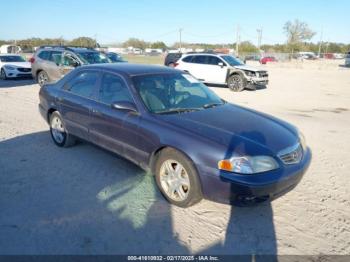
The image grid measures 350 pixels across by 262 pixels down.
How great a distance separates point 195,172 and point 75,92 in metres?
2.74

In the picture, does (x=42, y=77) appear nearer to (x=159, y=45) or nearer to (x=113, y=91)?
(x=113, y=91)

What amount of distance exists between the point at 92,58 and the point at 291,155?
36.8 ft

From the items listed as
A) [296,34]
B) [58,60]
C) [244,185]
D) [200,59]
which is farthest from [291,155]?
[296,34]

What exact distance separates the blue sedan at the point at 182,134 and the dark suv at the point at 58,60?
7826 mm

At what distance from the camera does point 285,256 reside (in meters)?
2.86

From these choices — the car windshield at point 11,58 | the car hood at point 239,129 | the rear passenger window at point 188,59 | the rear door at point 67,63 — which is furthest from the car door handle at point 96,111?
the car windshield at point 11,58

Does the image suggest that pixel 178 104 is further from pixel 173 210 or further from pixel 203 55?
pixel 203 55

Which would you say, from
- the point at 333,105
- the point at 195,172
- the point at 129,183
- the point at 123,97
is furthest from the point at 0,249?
the point at 333,105

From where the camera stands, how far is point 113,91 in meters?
4.43

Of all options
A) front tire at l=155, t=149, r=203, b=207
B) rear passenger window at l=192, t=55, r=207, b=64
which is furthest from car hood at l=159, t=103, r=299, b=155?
rear passenger window at l=192, t=55, r=207, b=64

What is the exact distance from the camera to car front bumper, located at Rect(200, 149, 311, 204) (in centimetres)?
311

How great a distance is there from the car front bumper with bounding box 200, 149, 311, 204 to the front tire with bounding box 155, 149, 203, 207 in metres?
0.12

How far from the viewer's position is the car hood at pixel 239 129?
3.34m

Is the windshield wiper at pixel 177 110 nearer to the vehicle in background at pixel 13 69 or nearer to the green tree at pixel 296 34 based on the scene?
the vehicle in background at pixel 13 69
